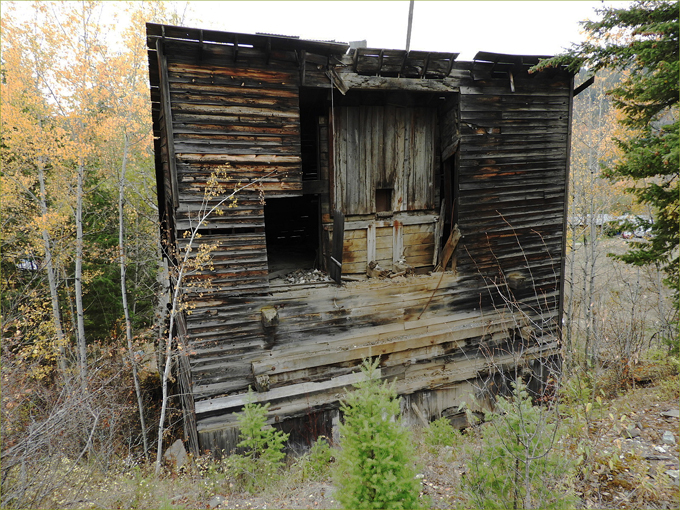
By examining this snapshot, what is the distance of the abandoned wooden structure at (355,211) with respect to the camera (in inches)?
276

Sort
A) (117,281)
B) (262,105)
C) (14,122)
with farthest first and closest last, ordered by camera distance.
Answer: (117,281), (14,122), (262,105)

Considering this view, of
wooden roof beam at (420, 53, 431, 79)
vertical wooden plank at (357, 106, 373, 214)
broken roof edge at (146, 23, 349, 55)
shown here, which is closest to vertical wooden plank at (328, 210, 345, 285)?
vertical wooden plank at (357, 106, 373, 214)

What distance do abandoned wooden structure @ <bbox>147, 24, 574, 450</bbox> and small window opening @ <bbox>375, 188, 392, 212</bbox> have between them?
26 mm

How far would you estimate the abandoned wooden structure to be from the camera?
7.02m

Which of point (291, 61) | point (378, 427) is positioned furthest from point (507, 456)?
point (291, 61)

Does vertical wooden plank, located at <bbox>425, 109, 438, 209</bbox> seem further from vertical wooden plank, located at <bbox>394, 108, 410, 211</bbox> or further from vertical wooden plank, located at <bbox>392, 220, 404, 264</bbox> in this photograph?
vertical wooden plank, located at <bbox>392, 220, 404, 264</bbox>

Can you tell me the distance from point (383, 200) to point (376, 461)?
21.5 ft

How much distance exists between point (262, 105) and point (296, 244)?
6.30 metres

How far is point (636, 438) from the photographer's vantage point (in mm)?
5457

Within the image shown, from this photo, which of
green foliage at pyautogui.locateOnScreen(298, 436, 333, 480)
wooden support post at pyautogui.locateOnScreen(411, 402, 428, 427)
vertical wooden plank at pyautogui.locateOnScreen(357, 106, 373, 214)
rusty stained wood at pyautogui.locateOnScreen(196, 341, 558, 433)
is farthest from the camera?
wooden support post at pyautogui.locateOnScreen(411, 402, 428, 427)

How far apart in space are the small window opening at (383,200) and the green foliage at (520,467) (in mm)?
5953

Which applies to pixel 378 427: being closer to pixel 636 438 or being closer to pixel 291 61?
pixel 636 438

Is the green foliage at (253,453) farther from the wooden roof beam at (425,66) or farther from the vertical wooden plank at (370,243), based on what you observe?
the wooden roof beam at (425,66)

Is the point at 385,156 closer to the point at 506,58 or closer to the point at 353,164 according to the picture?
the point at 353,164
